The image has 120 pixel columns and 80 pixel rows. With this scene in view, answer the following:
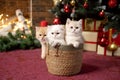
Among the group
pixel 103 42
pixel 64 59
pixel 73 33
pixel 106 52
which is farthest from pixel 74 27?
pixel 106 52

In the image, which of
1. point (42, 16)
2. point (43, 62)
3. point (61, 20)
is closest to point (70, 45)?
point (43, 62)

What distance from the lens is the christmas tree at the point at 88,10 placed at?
167 centimetres

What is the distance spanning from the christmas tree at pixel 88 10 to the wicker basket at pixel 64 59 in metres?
0.45

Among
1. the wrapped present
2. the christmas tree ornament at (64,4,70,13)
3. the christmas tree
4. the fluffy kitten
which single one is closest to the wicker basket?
the fluffy kitten

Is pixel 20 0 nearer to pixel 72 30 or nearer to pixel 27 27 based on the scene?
pixel 27 27

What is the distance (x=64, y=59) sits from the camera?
1.33 metres

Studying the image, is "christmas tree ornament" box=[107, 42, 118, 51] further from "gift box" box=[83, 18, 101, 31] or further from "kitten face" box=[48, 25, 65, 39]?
"kitten face" box=[48, 25, 65, 39]

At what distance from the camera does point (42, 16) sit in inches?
100

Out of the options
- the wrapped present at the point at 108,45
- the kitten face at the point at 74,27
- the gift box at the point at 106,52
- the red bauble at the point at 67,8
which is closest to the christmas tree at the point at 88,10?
the red bauble at the point at 67,8

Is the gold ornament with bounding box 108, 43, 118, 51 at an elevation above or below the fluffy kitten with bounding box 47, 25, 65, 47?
below

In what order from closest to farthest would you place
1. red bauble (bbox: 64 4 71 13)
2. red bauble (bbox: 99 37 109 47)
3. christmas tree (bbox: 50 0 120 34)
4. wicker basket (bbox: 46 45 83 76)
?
1. wicker basket (bbox: 46 45 83 76)
2. christmas tree (bbox: 50 0 120 34)
3. red bauble (bbox: 99 37 109 47)
4. red bauble (bbox: 64 4 71 13)

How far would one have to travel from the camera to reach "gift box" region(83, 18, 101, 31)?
205 cm

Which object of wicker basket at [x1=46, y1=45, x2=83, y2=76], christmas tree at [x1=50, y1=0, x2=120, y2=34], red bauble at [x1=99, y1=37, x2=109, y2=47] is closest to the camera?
wicker basket at [x1=46, y1=45, x2=83, y2=76]

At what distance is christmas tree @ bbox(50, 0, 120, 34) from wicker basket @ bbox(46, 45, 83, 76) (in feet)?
1.46
